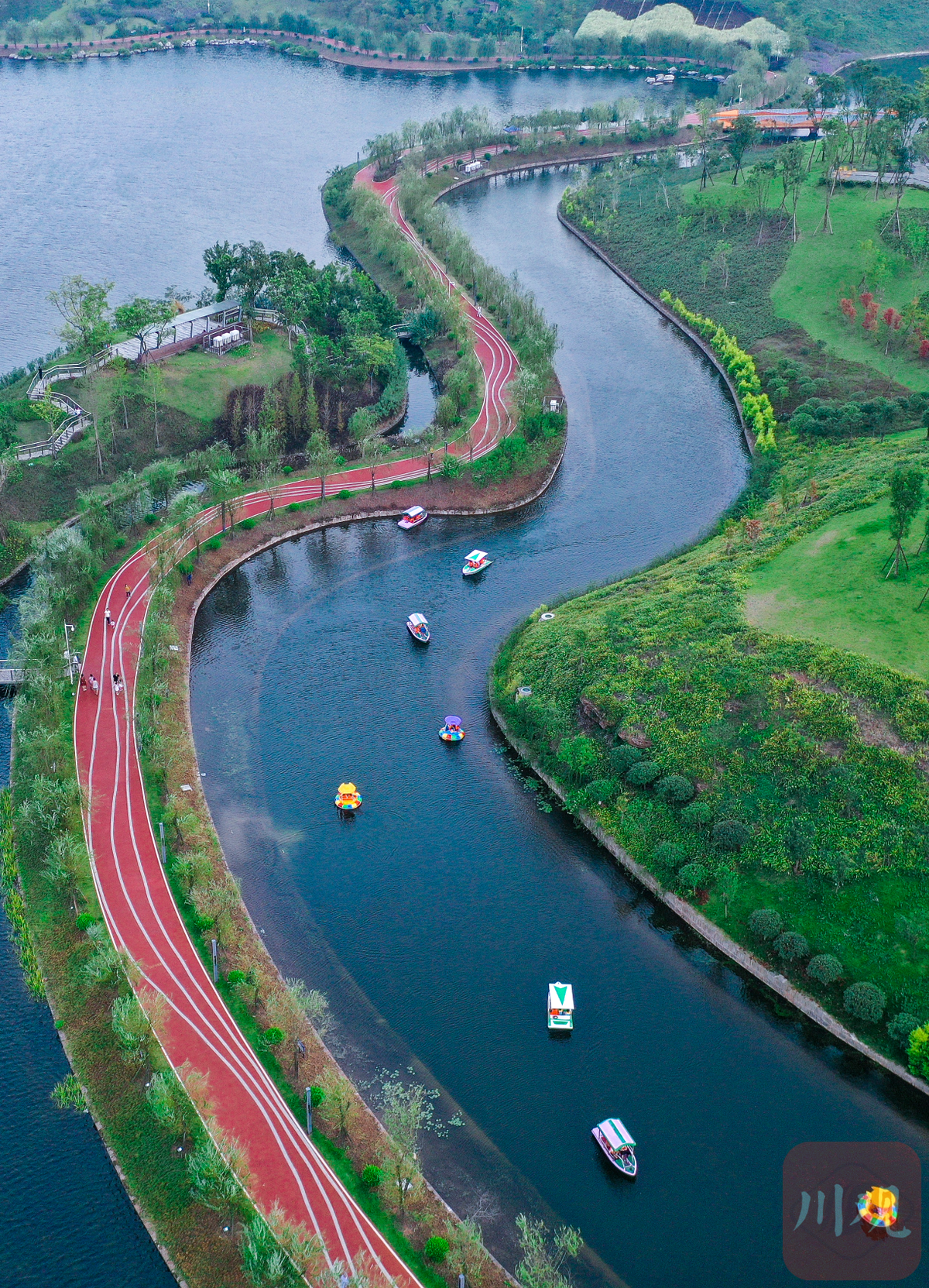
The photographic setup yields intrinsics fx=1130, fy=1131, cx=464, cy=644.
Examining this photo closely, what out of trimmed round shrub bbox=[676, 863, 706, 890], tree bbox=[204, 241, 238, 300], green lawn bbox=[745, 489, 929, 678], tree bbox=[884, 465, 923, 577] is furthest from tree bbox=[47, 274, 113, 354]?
trimmed round shrub bbox=[676, 863, 706, 890]

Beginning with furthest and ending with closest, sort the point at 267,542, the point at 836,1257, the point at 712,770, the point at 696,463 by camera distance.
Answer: the point at 696,463 < the point at 267,542 < the point at 712,770 < the point at 836,1257

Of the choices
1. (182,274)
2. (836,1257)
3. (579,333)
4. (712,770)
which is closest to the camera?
(836,1257)

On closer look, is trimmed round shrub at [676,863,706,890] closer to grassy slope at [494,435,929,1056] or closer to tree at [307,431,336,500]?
grassy slope at [494,435,929,1056]

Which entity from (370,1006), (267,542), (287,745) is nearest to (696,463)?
(267,542)

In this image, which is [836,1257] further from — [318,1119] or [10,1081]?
[10,1081]

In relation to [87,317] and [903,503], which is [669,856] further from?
[87,317]

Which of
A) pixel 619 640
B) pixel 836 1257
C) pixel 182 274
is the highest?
pixel 182 274

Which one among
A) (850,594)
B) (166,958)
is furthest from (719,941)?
(166,958)
